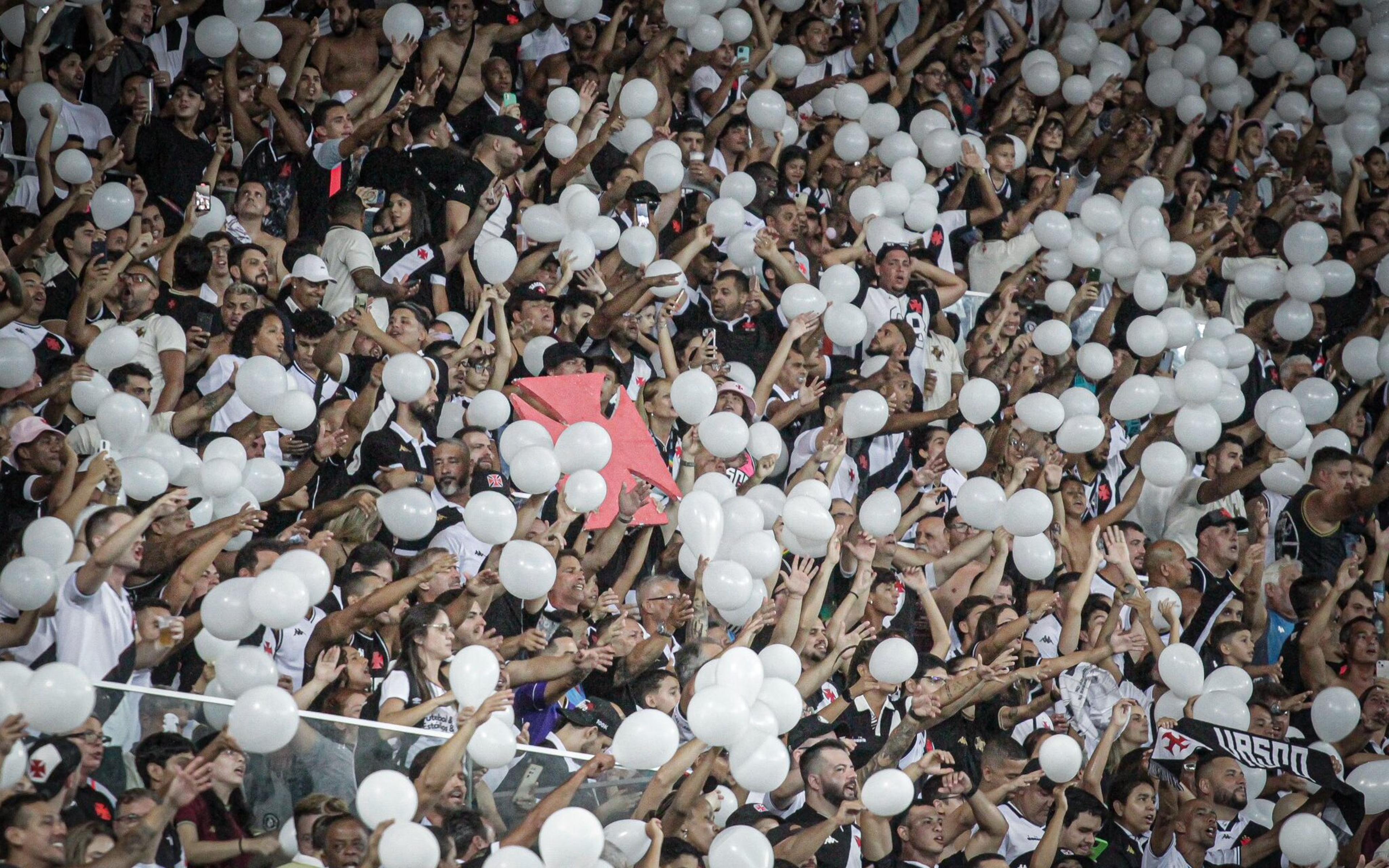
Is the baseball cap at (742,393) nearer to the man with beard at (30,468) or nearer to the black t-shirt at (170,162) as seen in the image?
the black t-shirt at (170,162)

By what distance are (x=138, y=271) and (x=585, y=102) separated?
1.54 meters

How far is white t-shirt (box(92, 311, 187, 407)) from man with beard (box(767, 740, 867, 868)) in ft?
6.22

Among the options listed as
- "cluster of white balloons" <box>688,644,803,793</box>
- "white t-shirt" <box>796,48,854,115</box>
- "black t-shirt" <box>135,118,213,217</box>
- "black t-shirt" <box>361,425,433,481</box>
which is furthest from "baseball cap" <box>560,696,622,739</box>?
"white t-shirt" <box>796,48,854,115</box>

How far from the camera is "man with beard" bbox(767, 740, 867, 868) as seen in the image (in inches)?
153

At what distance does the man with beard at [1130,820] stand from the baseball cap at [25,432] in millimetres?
2838

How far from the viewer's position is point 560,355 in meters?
4.77

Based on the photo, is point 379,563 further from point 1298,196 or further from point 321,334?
point 1298,196

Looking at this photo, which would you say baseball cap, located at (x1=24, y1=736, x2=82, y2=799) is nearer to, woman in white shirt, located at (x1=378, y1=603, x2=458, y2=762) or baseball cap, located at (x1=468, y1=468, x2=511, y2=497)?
woman in white shirt, located at (x1=378, y1=603, x2=458, y2=762)

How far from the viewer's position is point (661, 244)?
5.30 meters

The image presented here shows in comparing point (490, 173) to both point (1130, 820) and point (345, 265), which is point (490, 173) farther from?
point (1130, 820)

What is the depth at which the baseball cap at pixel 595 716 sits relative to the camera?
13.3 ft

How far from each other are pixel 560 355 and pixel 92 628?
1.57m

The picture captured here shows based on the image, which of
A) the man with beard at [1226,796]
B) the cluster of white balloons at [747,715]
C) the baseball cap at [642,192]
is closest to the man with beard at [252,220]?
the baseball cap at [642,192]

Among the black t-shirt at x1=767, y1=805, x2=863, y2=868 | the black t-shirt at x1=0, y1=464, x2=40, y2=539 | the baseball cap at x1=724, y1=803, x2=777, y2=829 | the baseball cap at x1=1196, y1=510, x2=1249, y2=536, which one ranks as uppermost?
the black t-shirt at x1=0, y1=464, x2=40, y2=539
